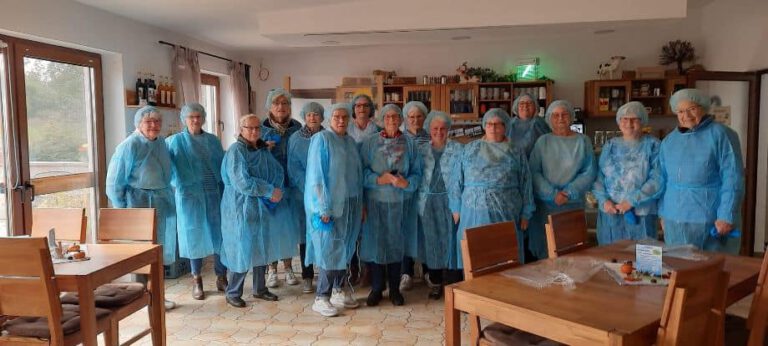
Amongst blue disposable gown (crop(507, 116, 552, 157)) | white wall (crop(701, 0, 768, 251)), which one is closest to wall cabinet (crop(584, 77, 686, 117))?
white wall (crop(701, 0, 768, 251))

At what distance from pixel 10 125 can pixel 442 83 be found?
465cm

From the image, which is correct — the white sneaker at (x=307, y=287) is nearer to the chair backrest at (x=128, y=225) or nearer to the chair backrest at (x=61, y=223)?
the chair backrest at (x=128, y=225)

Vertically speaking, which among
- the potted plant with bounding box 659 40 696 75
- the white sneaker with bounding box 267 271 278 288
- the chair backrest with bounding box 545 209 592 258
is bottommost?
the white sneaker with bounding box 267 271 278 288

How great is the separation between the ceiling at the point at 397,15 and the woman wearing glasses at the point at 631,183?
148 centimetres

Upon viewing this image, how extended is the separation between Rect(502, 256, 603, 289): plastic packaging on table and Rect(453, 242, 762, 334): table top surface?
0.03 metres

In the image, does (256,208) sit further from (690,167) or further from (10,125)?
(690,167)

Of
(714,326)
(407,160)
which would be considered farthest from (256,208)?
(714,326)

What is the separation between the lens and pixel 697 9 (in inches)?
256

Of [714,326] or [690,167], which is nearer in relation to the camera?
[714,326]

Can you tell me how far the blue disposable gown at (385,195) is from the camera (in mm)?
3811

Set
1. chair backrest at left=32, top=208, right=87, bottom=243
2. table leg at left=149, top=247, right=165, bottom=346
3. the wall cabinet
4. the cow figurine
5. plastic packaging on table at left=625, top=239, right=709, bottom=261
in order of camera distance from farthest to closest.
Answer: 1. the cow figurine
2. the wall cabinet
3. chair backrest at left=32, top=208, right=87, bottom=243
4. table leg at left=149, top=247, right=165, bottom=346
5. plastic packaging on table at left=625, top=239, right=709, bottom=261

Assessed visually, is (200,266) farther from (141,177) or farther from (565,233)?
(565,233)

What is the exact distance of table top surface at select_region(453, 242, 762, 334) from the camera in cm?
168

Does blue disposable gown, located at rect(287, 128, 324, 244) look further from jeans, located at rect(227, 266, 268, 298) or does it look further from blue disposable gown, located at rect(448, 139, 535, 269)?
blue disposable gown, located at rect(448, 139, 535, 269)
